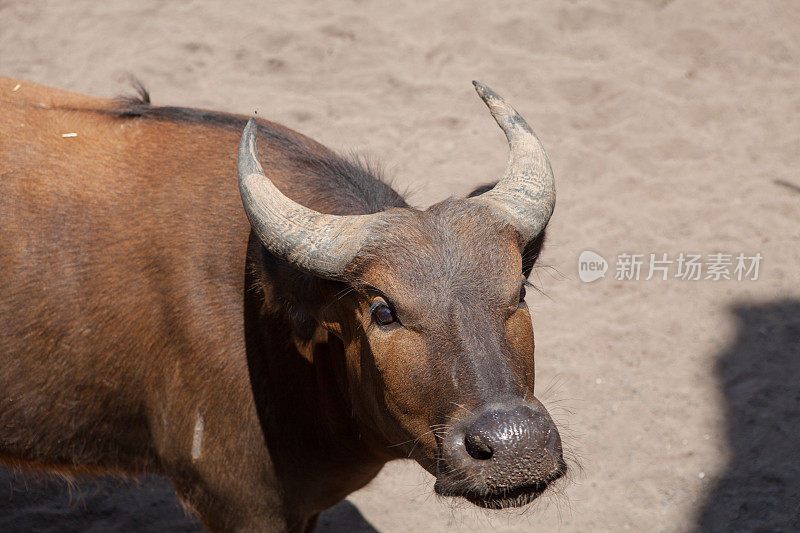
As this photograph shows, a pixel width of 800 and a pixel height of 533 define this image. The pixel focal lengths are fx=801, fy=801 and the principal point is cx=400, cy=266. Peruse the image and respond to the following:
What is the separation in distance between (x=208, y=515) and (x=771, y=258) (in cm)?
478

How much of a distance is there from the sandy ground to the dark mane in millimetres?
1291

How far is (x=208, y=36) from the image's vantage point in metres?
8.17

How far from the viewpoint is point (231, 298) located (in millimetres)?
3488

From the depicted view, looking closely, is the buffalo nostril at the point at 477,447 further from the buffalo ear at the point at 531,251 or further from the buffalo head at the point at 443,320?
the buffalo ear at the point at 531,251

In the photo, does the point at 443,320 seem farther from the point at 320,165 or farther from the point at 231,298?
the point at 320,165

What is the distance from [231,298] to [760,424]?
3.75 m

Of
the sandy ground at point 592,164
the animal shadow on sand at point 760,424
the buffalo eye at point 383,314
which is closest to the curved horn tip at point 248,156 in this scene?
the buffalo eye at point 383,314

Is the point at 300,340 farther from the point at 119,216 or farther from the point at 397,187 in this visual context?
the point at 397,187

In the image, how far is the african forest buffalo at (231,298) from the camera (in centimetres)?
295
